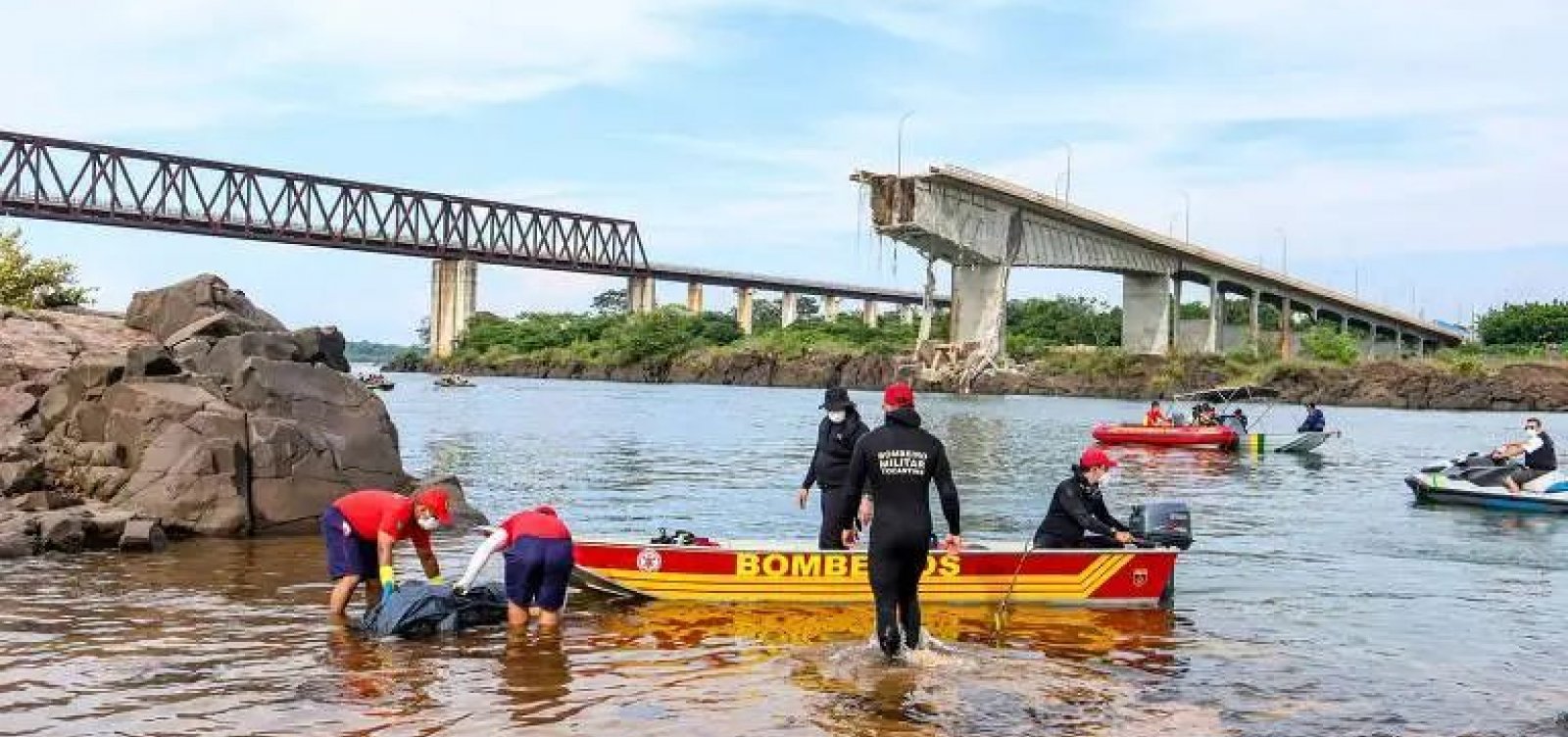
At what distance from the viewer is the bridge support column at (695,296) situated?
184625 mm

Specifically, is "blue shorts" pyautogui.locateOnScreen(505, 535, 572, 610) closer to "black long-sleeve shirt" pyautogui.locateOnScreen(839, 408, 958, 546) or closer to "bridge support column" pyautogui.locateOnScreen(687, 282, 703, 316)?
"black long-sleeve shirt" pyautogui.locateOnScreen(839, 408, 958, 546)

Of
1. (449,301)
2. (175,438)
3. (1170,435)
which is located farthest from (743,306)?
(175,438)

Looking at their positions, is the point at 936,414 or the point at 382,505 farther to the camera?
the point at 936,414

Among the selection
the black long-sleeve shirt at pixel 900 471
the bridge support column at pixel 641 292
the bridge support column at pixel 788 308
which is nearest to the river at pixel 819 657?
the black long-sleeve shirt at pixel 900 471

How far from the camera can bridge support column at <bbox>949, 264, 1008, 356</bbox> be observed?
110812mm

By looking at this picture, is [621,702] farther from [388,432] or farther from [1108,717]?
[388,432]

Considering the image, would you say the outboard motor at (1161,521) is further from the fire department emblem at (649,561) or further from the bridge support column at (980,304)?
the bridge support column at (980,304)

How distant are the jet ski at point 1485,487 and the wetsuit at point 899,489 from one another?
19423 mm

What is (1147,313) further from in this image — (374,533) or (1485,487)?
(374,533)

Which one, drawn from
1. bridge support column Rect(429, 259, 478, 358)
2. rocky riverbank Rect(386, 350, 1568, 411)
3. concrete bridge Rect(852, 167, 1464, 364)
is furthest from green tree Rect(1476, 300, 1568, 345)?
bridge support column Rect(429, 259, 478, 358)

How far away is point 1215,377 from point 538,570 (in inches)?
4307

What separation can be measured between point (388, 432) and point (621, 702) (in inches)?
523

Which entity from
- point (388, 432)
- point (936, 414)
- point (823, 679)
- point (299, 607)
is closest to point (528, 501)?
point (388, 432)

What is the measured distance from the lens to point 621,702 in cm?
1073
